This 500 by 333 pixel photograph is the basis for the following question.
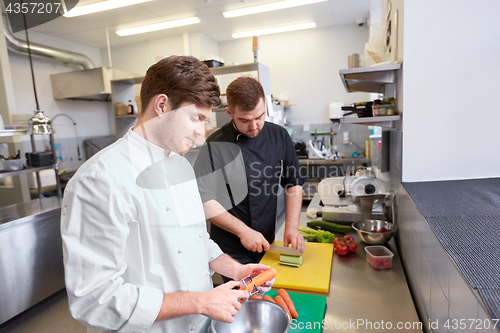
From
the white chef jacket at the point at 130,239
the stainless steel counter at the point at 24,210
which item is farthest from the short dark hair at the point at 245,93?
the stainless steel counter at the point at 24,210

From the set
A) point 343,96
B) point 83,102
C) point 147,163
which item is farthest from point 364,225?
point 83,102

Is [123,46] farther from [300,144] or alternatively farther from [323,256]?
[323,256]

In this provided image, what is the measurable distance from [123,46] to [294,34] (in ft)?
10.5

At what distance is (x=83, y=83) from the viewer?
4.79 meters

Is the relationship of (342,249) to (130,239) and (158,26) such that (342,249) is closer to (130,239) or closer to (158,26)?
(130,239)

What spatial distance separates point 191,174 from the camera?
1.18 metres

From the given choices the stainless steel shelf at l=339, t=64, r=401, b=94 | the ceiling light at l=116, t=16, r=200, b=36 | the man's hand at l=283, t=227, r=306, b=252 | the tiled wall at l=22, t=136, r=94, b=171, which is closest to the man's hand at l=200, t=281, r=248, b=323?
the man's hand at l=283, t=227, r=306, b=252

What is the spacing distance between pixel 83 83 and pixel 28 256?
10.1 ft

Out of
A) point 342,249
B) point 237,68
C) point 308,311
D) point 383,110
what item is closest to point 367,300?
point 308,311

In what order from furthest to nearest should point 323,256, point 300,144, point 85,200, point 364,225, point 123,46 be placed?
point 123,46 → point 300,144 → point 364,225 → point 323,256 → point 85,200

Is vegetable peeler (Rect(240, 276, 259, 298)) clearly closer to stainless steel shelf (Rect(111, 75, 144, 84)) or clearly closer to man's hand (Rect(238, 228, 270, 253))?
man's hand (Rect(238, 228, 270, 253))

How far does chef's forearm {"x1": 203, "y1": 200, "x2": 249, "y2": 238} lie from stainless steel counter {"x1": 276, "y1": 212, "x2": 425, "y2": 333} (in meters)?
0.49

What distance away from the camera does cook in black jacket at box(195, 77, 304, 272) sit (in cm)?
164

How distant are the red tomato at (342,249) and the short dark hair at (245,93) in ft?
2.79
